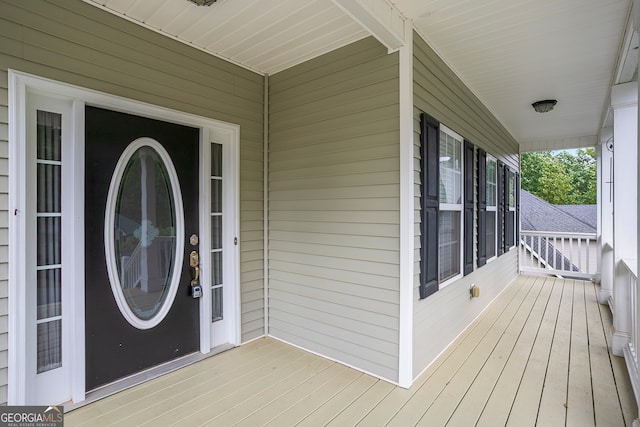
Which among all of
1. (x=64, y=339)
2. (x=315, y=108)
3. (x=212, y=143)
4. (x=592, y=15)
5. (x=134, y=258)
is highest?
(x=592, y=15)

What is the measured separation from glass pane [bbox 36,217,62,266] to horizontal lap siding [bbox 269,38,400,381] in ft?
5.83

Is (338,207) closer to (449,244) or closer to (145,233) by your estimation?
(449,244)

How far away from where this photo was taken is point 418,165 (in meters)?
2.62

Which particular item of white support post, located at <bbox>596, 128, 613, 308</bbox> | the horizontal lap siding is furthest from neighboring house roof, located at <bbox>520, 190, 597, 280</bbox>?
the horizontal lap siding

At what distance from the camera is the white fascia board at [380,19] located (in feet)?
6.56

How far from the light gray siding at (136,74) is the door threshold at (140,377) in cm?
39

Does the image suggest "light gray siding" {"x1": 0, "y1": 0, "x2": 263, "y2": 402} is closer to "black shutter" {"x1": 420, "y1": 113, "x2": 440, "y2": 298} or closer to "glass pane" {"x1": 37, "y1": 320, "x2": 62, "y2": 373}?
"glass pane" {"x1": 37, "y1": 320, "x2": 62, "y2": 373}

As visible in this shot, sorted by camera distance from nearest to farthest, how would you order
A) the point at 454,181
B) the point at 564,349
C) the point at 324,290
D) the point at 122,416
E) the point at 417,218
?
the point at 122,416 → the point at 417,218 → the point at 324,290 → the point at 564,349 → the point at 454,181

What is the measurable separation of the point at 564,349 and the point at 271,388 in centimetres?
288

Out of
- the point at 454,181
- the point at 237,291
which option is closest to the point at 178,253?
the point at 237,291

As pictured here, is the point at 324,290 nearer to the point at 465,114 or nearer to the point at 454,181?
the point at 454,181

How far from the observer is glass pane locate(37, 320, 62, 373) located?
211cm

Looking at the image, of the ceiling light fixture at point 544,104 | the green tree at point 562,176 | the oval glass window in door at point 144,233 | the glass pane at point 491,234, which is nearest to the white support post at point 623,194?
the ceiling light fixture at point 544,104

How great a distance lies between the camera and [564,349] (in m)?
3.20
